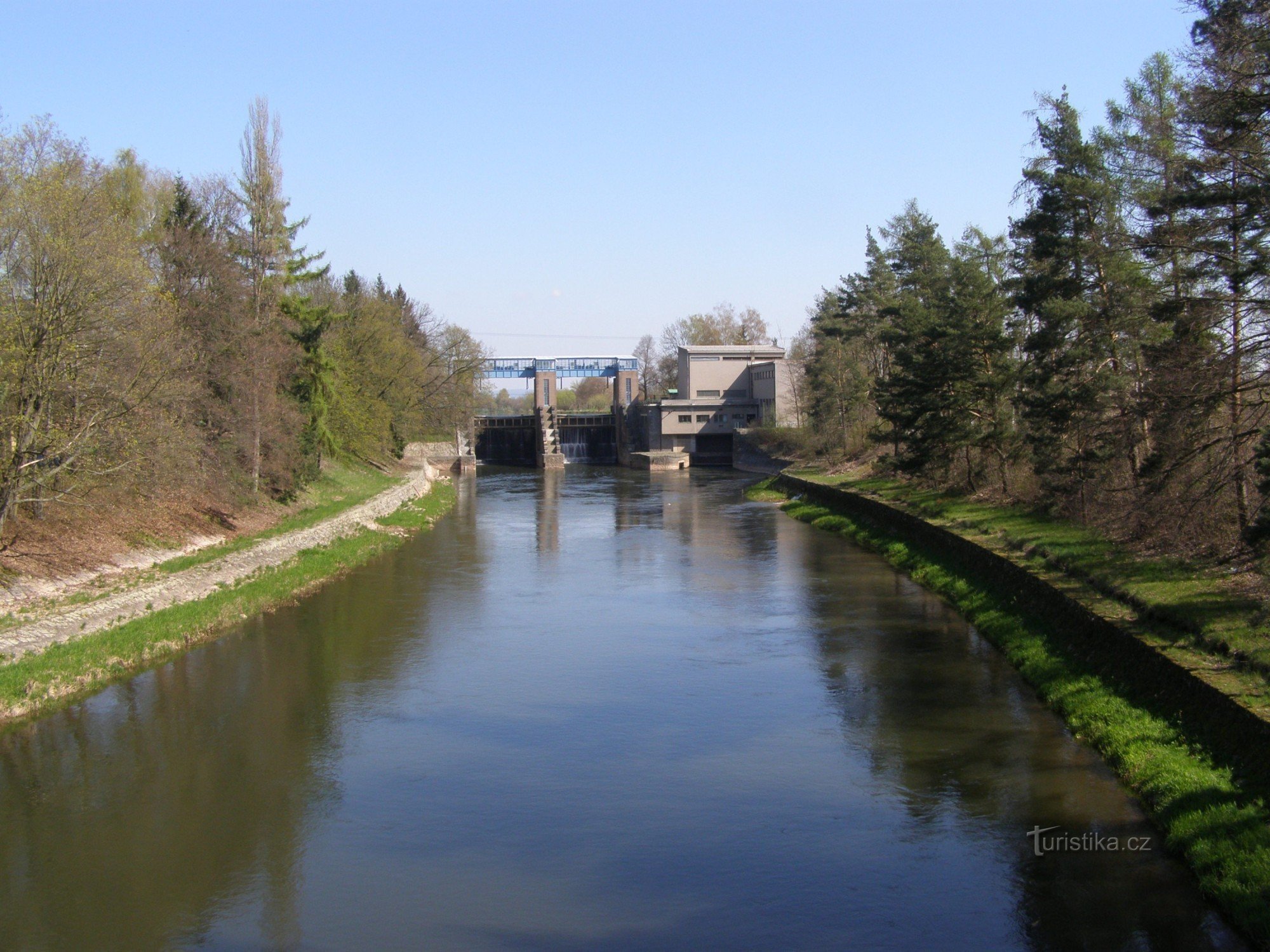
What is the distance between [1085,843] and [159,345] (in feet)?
60.6

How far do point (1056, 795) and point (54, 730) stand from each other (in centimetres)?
1202

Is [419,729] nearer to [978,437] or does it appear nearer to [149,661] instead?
[149,661]

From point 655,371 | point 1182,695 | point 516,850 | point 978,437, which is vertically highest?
point 655,371

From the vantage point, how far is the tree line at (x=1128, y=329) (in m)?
13.2

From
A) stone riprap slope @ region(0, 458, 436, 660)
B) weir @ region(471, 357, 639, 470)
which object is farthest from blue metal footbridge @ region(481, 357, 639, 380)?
stone riprap slope @ region(0, 458, 436, 660)

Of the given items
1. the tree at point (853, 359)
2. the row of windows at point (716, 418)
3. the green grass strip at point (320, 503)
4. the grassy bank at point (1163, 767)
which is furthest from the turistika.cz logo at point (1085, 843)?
the row of windows at point (716, 418)

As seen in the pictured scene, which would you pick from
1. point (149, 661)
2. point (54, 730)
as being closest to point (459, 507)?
point (149, 661)

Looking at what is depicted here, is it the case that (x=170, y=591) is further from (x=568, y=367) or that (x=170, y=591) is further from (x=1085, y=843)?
(x=568, y=367)

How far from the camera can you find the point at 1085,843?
373 inches

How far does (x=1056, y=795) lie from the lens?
10.6 meters

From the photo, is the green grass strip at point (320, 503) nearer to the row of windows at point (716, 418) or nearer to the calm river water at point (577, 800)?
the calm river water at point (577, 800)

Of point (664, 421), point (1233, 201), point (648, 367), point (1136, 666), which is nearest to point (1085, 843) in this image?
point (1136, 666)

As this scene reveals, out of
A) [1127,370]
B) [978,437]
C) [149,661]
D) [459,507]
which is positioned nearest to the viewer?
[149,661]

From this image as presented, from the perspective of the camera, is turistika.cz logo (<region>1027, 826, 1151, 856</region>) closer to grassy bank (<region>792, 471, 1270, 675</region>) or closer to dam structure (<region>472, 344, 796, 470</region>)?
grassy bank (<region>792, 471, 1270, 675</region>)
